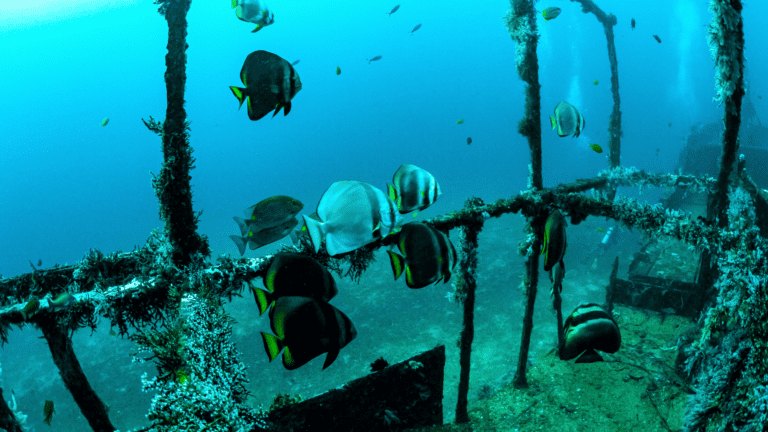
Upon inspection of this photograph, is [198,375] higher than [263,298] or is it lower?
lower

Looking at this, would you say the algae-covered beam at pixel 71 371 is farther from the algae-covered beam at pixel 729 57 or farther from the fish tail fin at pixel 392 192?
the algae-covered beam at pixel 729 57

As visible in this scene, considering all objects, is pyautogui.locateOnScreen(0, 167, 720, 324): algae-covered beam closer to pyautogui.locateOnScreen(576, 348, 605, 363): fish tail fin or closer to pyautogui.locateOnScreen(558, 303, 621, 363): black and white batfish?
pyautogui.locateOnScreen(558, 303, 621, 363): black and white batfish

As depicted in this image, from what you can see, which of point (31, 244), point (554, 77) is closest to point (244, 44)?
point (31, 244)

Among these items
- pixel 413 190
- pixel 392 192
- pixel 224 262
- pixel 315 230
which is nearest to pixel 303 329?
pixel 315 230

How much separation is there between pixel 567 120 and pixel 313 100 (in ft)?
487

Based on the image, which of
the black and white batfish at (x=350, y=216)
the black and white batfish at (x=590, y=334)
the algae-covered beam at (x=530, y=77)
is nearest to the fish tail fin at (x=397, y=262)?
the black and white batfish at (x=350, y=216)

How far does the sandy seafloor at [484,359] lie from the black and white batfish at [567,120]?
13.0 ft

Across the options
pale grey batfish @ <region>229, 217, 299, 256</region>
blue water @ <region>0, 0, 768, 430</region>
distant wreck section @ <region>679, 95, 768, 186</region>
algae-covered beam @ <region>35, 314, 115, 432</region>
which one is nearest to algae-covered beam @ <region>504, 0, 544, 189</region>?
pale grey batfish @ <region>229, 217, 299, 256</region>

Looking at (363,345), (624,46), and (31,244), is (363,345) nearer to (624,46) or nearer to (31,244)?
(31,244)

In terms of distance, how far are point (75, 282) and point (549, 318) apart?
12188mm

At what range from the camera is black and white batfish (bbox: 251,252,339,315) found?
99.0 inches

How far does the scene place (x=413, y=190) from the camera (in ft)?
10.6

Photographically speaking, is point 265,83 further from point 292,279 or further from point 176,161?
point 292,279

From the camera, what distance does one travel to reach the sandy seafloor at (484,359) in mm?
5426
